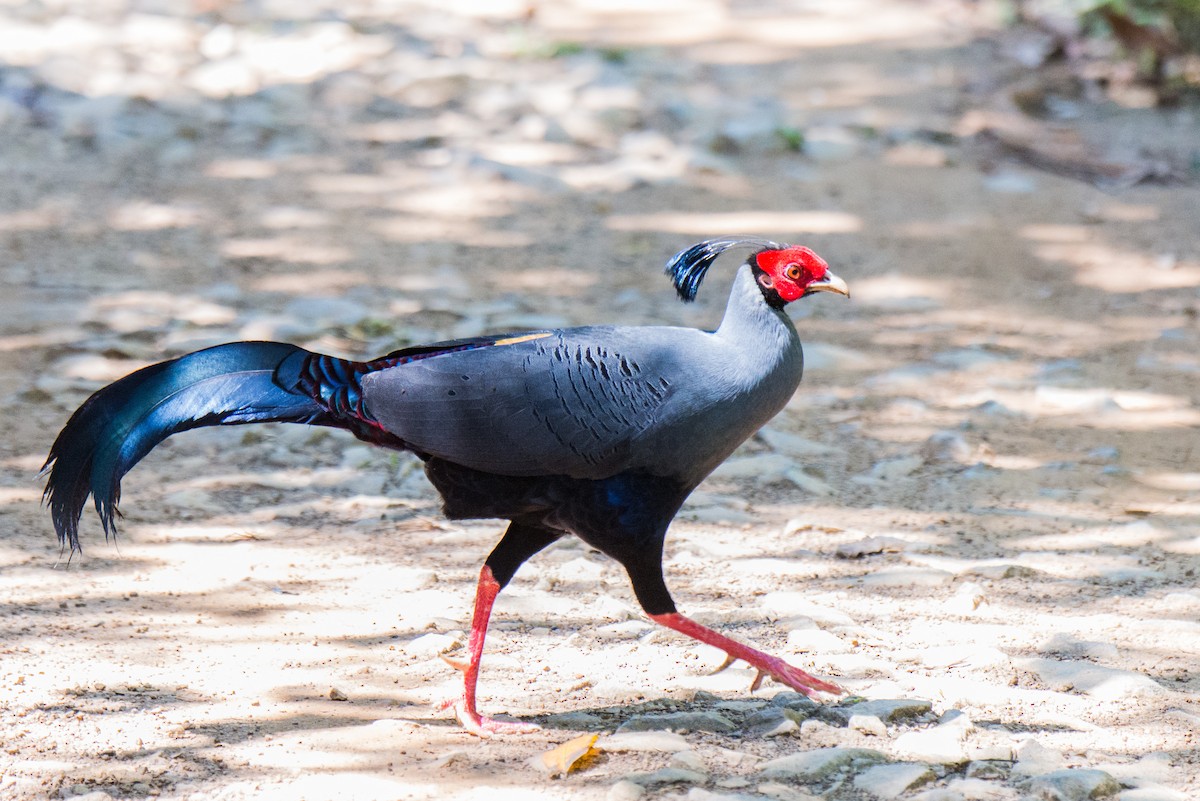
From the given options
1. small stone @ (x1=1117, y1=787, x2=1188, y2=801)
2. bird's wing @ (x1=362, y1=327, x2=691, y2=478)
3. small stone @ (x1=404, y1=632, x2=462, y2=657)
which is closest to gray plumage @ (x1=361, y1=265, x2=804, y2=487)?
bird's wing @ (x1=362, y1=327, x2=691, y2=478)

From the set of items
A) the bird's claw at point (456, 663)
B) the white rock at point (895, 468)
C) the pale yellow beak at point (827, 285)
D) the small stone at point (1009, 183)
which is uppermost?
the pale yellow beak at point (827, 285)

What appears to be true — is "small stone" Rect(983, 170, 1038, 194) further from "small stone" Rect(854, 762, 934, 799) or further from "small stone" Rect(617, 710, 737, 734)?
"small stone" Rect(854, 762, 934, 799)

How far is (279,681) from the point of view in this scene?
3557 millimetres

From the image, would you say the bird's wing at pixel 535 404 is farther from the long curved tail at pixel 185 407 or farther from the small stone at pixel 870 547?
the small stone at pixel 870 547

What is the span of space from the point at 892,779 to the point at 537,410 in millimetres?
1146

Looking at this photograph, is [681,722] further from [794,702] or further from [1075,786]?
[1075,786]

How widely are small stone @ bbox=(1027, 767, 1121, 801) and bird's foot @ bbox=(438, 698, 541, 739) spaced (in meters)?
1.16

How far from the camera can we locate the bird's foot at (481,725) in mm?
3285

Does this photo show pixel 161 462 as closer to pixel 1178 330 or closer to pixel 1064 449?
pixel 1064 449

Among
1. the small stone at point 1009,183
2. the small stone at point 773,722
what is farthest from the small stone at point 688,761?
the small stone at point 1009,183

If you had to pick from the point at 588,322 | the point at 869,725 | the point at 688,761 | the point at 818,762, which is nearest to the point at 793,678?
the point at 869,725

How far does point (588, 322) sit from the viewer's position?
6.04m

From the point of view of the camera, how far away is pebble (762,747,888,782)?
3014 mm

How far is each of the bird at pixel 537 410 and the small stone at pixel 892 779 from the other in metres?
0.37
